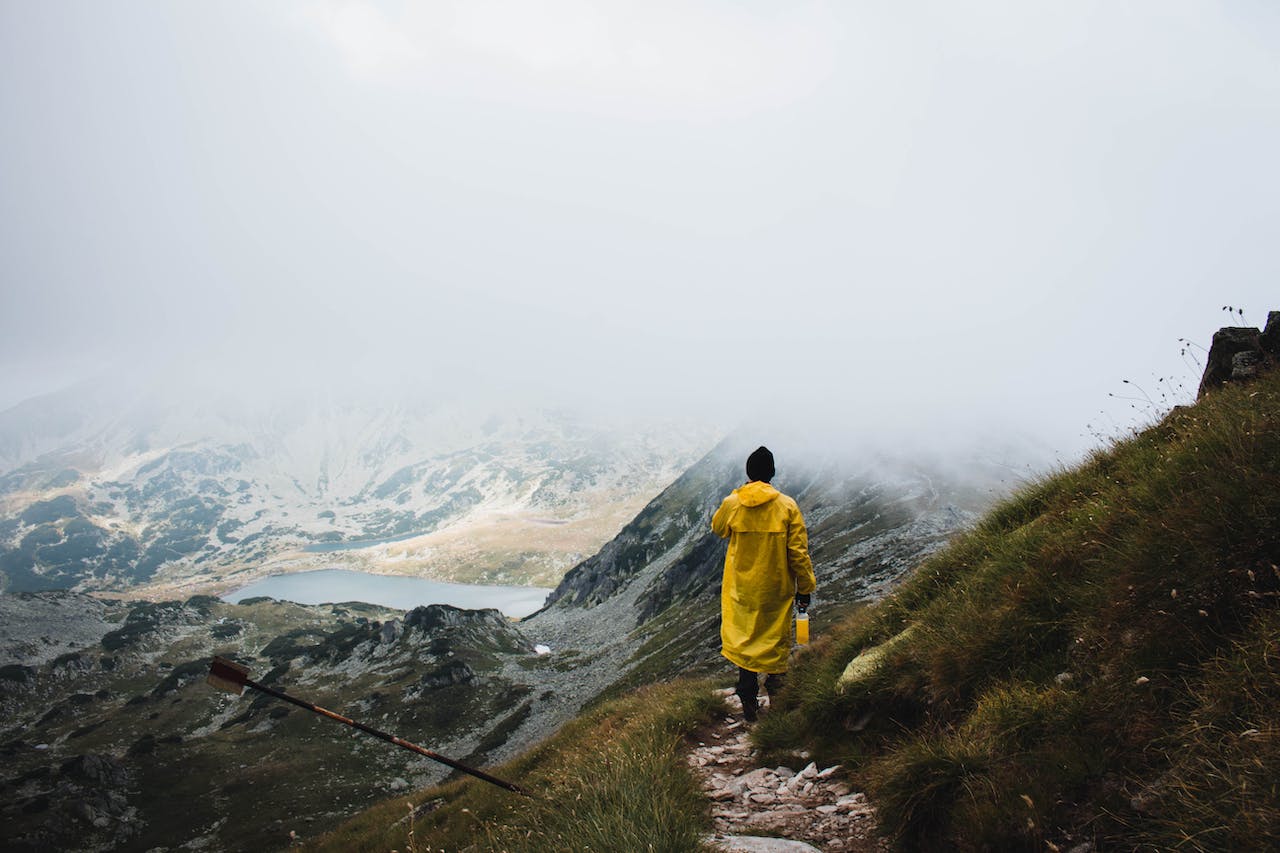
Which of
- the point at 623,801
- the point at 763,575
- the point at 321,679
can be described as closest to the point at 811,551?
the point at 763,575

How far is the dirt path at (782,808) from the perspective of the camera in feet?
18.2

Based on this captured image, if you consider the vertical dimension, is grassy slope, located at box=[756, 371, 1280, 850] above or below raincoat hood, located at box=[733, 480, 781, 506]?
below

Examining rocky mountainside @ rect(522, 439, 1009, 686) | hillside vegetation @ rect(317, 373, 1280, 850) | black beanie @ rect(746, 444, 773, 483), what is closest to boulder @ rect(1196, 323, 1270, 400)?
hillside vegetation @ rect(317, 373, 1280, 850)

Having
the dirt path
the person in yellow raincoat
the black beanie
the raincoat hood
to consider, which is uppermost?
the black beanie

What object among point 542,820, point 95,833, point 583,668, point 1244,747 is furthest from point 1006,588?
point 583,668

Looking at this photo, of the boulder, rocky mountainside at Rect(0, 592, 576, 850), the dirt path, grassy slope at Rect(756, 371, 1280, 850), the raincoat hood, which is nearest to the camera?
grassy slope at Rect(756, 371, 1280, 850)

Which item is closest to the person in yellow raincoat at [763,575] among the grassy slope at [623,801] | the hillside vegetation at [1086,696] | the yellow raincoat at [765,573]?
the yellow raincoat at [765,573]

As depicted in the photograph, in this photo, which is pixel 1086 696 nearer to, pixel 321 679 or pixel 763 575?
pixel 763 575

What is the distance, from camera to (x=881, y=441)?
595ft

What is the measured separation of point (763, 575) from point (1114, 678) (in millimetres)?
5024

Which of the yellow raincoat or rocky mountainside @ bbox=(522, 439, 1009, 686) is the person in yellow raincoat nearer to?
the yellow raincoat

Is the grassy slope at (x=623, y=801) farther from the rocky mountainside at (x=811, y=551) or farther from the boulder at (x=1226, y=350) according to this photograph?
the rocky mountainside at (x=811, y=551)

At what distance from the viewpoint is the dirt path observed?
218 inches

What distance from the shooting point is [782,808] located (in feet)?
21.7
